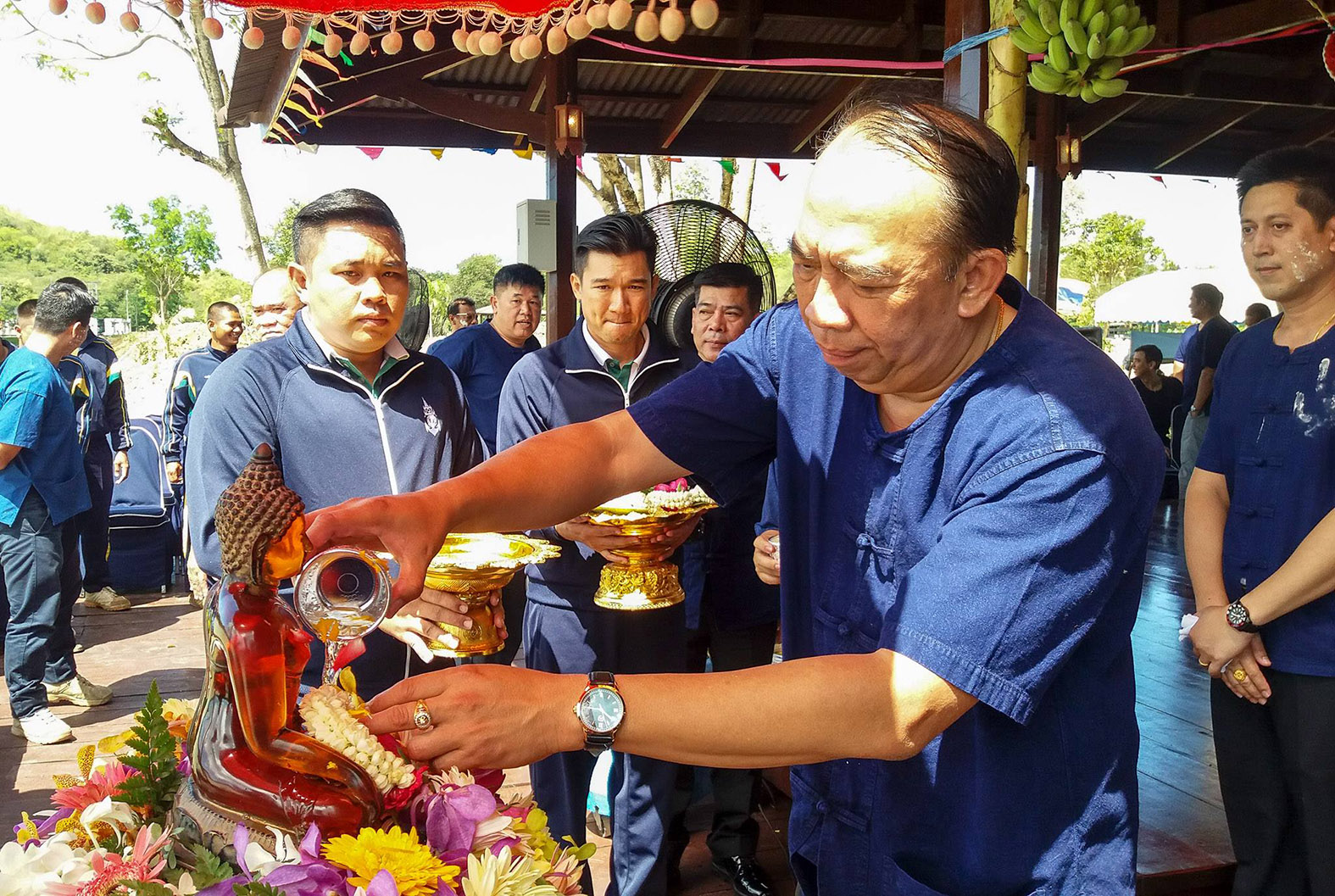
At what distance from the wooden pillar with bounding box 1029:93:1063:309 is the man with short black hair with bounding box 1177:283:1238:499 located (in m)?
1.32

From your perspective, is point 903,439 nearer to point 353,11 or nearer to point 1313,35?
point 353,11

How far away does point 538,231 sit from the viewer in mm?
5996

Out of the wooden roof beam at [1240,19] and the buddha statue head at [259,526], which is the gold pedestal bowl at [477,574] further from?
the wooden roof beam at [1240,19]

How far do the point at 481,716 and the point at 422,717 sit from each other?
0.19ft

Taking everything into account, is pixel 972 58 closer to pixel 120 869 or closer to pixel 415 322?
pixel 120 869

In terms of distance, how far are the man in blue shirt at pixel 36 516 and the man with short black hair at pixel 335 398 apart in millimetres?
2858

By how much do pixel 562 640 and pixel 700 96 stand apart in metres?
5.01

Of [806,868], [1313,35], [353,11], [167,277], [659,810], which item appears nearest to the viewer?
[806,868]

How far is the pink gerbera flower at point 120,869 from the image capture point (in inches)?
35.7

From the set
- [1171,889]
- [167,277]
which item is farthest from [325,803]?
[167,277]

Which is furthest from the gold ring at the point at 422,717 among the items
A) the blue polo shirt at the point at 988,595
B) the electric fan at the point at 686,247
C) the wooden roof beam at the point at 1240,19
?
the wooden roof beam at the point at 1240,19

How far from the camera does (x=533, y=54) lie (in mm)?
2480

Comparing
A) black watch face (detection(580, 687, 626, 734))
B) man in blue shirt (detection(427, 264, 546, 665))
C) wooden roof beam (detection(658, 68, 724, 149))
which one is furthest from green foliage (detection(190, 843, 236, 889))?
wooden roof beam (detection(658, 68, 724, 149))

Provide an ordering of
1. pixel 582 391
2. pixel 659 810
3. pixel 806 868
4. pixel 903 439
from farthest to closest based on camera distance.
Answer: pixel 582 391 < pixel 659 810 < pixel 806 868 < pixel 903 439
